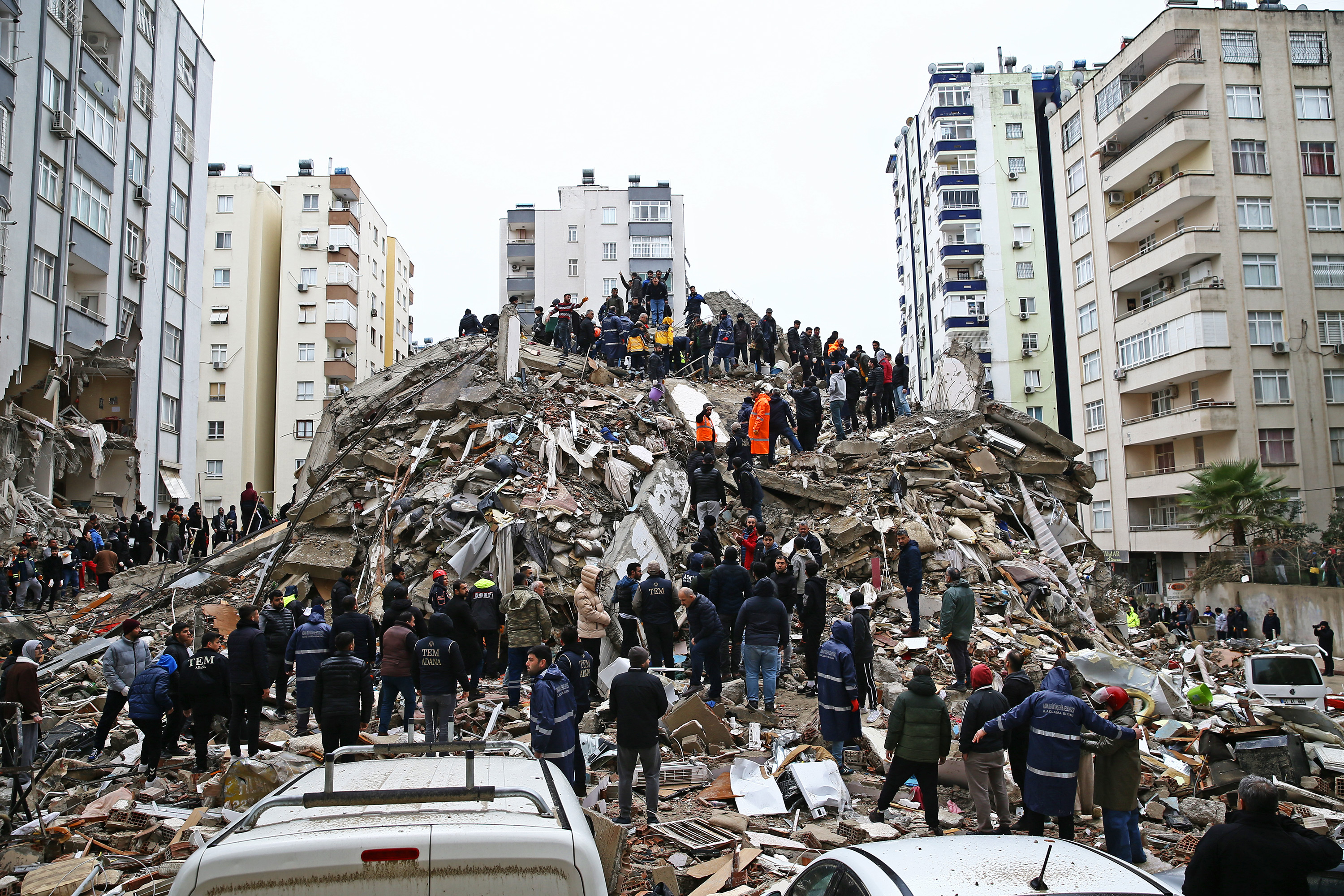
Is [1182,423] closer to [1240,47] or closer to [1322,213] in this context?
[1322,213]

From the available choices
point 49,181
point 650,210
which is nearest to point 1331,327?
point 650,210

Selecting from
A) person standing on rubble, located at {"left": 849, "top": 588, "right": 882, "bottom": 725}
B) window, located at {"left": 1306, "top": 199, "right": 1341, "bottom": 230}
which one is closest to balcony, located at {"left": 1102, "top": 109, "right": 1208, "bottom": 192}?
window, located at {"left": 1306, "top": 199, "right": 1341, "bottom": 230}

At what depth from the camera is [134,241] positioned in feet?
92.4

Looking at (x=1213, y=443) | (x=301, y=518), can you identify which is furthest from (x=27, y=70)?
(x=1213, y=443)

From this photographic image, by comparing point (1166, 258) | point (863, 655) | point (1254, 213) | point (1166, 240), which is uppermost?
point (1254, 213)

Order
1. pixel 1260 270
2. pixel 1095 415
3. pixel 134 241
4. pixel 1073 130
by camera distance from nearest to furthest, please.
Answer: pixel 134 241 < pixel 1260 270 < pixel 1095 415 < pixel 1073 130

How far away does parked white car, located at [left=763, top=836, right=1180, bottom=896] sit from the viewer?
3.24 meters

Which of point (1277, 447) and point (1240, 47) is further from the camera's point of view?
point (1240, 47)

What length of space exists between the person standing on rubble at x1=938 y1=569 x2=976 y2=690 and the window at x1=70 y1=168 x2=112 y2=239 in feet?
87.9

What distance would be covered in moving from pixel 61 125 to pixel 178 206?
7.42 m

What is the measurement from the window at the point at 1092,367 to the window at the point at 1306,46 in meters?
13.9

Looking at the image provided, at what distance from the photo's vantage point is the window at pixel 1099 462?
129 ft

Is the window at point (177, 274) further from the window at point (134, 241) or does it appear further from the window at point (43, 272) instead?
the window at point (43, 272)

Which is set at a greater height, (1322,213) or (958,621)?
(1322,213)
